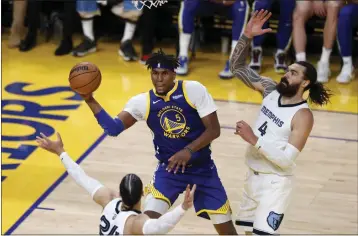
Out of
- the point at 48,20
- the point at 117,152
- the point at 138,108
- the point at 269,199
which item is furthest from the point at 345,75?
the point at 138,108

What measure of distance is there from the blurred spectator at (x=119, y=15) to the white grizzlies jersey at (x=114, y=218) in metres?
6.72

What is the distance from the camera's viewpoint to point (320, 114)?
1041 centimetres

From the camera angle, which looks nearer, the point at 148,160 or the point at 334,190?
the point at 334,190

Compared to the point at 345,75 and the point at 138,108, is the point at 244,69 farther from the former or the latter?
the point at 345,75

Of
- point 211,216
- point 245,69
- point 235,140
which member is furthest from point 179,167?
point 235,140

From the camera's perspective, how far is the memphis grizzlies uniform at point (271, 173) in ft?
21.4

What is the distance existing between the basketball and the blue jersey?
52 centimetres

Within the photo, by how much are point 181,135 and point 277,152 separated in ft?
2.40

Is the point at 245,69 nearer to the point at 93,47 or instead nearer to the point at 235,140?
the point at 235,140

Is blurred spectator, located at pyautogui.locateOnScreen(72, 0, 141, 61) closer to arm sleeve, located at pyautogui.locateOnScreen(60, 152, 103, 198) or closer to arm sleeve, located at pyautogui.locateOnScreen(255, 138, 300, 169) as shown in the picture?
arm sleeve, located at pyautogui.locateOnScreen(255, 138, 300, 169)

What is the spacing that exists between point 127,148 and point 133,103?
283 centimetres

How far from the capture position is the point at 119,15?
12.1 m

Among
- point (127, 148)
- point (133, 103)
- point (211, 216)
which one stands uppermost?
point (133, 103)

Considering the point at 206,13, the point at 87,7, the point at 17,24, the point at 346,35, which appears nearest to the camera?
the point at 346,35
